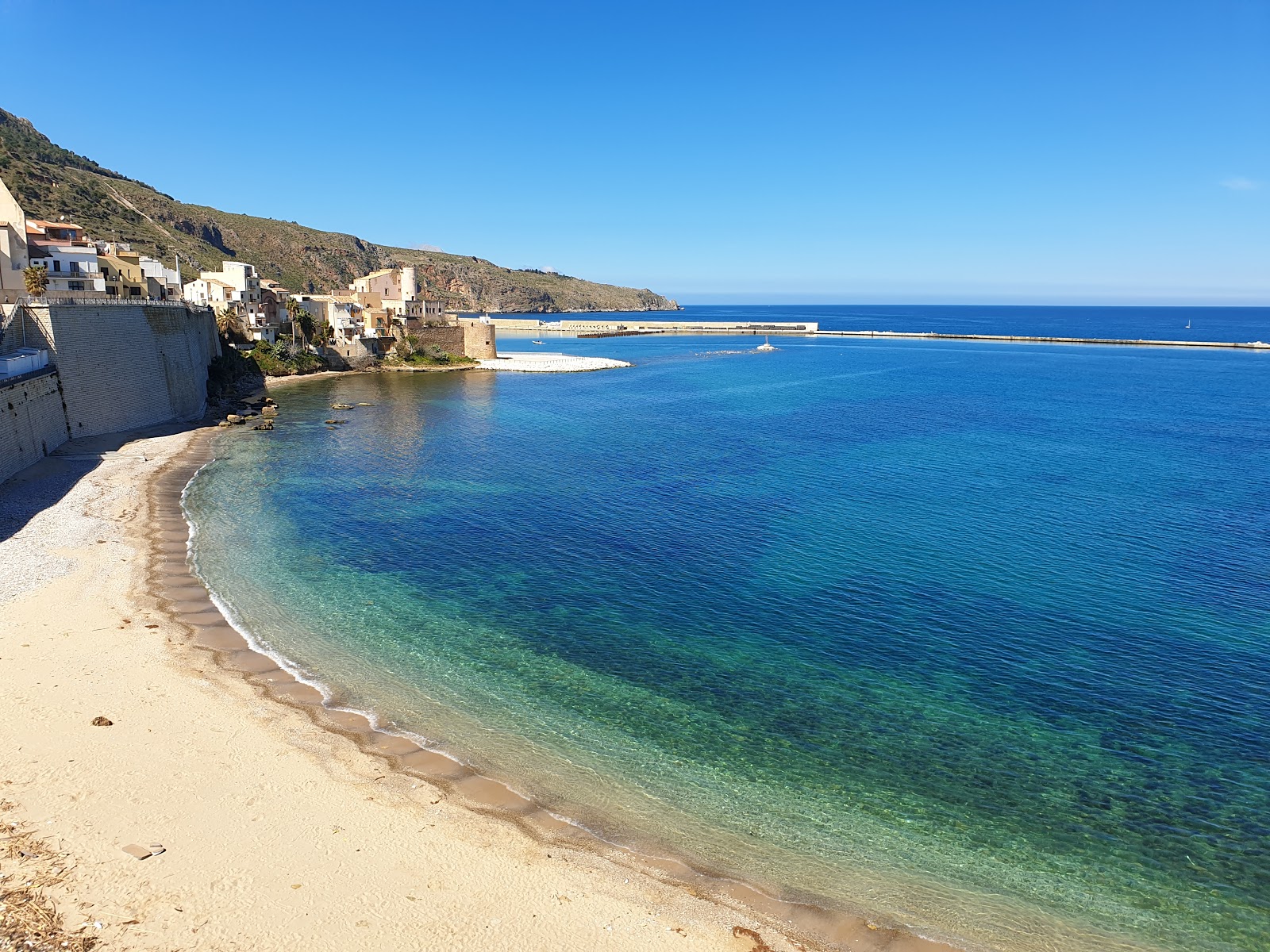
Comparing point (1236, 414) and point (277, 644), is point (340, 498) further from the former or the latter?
point (1236, 414)

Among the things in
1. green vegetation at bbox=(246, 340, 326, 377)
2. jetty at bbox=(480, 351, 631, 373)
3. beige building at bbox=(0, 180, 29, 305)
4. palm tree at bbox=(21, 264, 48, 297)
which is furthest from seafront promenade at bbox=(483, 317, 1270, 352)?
palm tree at bbox=(21, 264, 48, 297)

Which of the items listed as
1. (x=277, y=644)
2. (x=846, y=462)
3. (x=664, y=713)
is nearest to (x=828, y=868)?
(x=664, y=713)

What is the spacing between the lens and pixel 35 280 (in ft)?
153

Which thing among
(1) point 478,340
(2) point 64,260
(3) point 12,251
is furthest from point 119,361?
(1) point 478,340

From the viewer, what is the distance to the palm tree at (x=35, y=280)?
152ft

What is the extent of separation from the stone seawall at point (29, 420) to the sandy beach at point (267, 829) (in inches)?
638

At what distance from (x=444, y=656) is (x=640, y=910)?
9.64 meters

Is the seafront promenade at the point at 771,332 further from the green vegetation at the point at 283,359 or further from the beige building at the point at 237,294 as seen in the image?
the beige building at the point at 237,294

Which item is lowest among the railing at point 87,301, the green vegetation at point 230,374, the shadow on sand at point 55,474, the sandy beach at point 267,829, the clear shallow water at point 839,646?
the clear shallow water at point 839,646

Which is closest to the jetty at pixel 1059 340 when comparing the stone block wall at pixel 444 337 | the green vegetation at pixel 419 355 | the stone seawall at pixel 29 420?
the stone block wall at pixel 444 337

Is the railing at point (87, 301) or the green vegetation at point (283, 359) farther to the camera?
the green vegetation at point (283, 359)

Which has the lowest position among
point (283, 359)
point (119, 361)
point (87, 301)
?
point (283, 359)

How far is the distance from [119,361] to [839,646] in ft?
142

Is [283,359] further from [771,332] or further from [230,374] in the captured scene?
[771,332]
